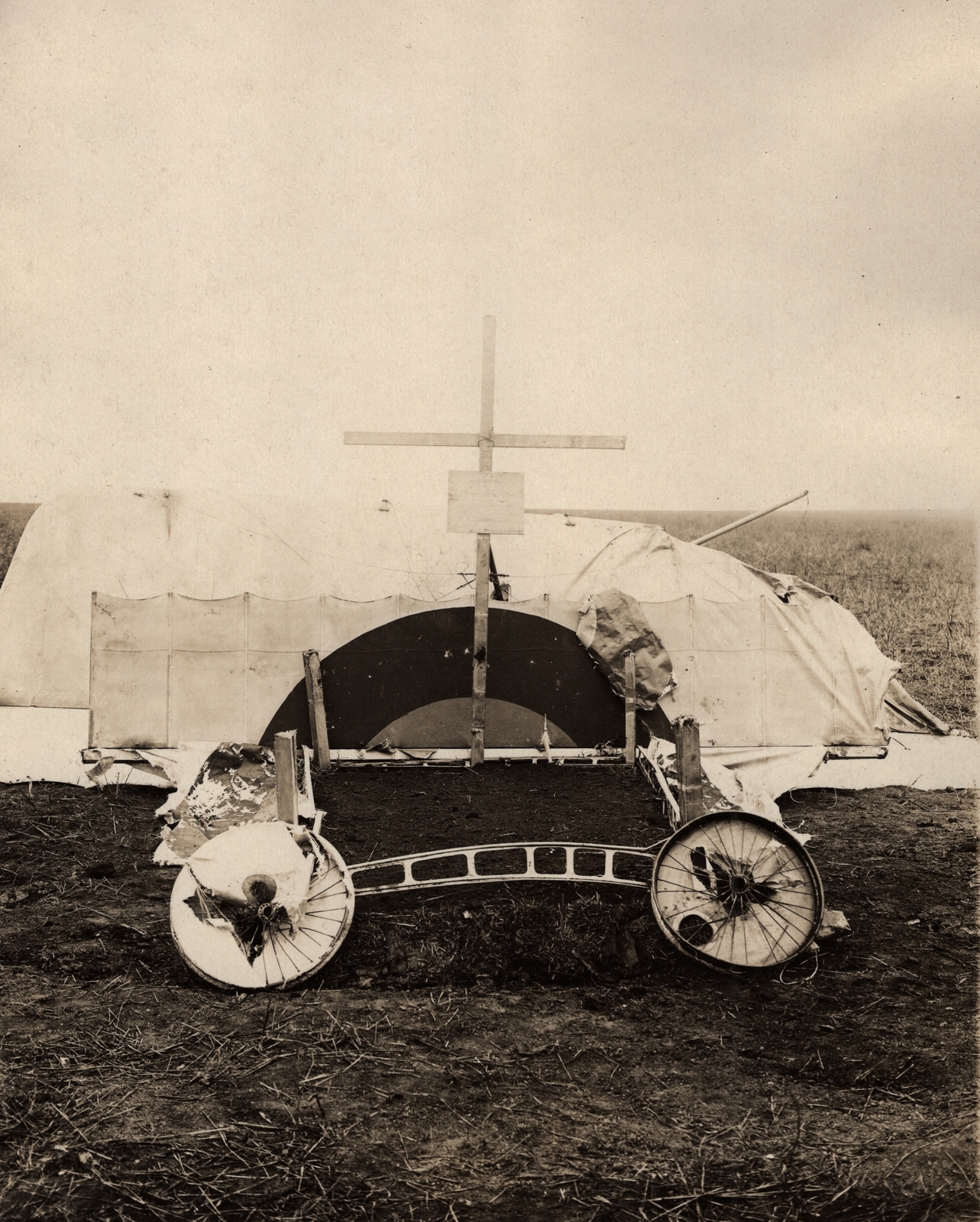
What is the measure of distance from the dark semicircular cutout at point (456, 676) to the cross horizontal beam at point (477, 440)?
1.52 meters

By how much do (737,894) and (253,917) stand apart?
1.90 m

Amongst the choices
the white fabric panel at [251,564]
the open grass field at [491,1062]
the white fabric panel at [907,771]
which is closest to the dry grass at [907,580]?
the white fabric panel at [907,771]

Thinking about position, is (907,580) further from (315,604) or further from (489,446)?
(489,446)

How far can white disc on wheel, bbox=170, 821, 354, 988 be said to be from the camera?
3598 millimetres

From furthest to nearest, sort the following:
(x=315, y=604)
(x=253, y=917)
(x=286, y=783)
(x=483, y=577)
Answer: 1. (x=315, y=604)
2. (x=483, y=577)
3. (x=286, y=783)
4. (x=253, y=917)

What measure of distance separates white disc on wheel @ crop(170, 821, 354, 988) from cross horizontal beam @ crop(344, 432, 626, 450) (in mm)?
3063

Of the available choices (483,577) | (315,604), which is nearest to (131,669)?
(315,604)

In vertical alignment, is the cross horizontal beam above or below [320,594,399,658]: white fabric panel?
above

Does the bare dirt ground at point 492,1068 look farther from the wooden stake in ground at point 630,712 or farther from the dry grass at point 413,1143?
the wooden stake in ground at point 630,712

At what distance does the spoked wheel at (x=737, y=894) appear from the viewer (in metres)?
3.76

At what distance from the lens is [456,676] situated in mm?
7219

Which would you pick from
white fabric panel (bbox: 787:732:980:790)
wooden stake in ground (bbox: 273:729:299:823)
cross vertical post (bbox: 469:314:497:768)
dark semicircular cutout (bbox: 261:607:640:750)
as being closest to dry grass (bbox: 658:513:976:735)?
white fabric panel (bbox: 787:732:980:790)

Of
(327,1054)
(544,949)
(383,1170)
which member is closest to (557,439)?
(544,949)

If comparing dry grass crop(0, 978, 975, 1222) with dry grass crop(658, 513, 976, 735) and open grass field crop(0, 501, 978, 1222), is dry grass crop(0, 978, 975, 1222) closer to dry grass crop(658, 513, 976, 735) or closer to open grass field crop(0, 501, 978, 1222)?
open grass field crop(0, 501, 978, 1222)
